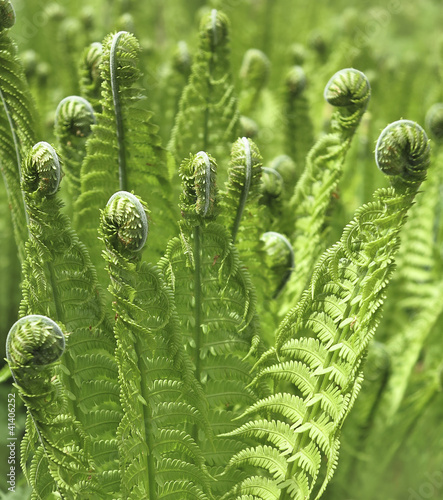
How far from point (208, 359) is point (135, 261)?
0.18 meters

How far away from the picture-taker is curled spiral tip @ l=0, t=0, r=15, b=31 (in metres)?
0.71

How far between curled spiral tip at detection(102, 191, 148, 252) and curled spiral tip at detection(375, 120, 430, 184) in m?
0.24

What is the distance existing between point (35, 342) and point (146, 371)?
0.13 metres

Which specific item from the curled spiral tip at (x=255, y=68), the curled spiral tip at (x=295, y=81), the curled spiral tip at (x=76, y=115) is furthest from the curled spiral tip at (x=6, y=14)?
the curled spiral tip at (x=255, y=68)

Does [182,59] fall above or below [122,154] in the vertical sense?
above

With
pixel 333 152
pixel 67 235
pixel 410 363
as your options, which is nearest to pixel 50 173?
pixel 67 235

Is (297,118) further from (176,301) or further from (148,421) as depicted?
(148,421)

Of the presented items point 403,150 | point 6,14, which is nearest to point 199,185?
point 403,150

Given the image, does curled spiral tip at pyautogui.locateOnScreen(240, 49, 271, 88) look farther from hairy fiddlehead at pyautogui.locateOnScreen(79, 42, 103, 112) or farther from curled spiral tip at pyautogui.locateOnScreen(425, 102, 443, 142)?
hairy fiddlehead at pyautogui.locateOnScreen(79, 42, 103, 112)

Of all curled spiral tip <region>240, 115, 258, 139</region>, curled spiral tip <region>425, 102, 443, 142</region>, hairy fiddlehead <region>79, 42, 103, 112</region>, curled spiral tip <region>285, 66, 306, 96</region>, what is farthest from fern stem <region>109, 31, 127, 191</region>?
curled spiral tip <region>425, 102, 443, 142</region>

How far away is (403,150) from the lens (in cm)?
61

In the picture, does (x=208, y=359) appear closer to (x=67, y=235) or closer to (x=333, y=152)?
(x=67, y=235)

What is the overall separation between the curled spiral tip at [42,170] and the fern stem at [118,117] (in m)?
0.15

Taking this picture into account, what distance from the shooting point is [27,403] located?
1.86 feet
